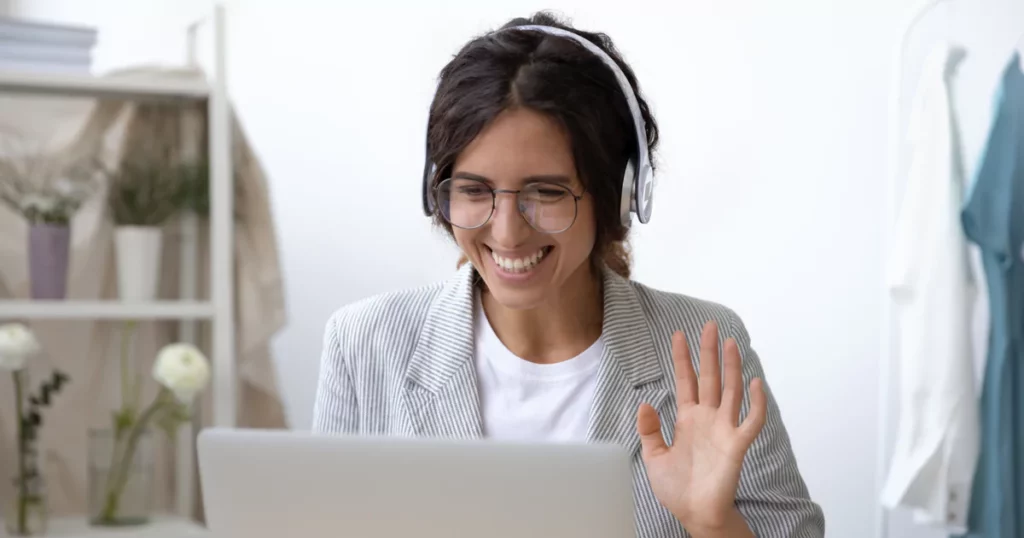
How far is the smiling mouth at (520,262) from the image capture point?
136 centimetres

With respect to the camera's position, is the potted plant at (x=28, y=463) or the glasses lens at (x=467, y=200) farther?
the potted plant at (x=28, y=463)

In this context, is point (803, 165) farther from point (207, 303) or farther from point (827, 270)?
point (207, 303)

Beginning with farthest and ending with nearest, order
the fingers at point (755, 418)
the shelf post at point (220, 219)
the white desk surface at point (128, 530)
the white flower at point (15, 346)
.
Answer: the shelf post at point (220, 219)
the white desk surface at point (128, 530)
the white flower at point (15, 346)
the fingers at point (755, 418)

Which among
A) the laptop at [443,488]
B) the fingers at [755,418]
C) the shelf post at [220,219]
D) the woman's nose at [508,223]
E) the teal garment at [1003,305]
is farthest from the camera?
the shelf post at [220,219]

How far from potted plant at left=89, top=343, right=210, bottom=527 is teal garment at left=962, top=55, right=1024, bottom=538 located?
1.59 metres

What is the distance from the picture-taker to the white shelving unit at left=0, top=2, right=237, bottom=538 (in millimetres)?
2514

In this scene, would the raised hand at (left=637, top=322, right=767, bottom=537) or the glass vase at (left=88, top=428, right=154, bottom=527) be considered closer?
the raised hand at (left=637, top=322, right=767, bottom=537)

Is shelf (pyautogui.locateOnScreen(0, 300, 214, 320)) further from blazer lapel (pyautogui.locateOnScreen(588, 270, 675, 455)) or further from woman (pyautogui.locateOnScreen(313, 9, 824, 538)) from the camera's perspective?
blazer lapel (pyautogui.locateOnScreen(588, 270, 675, 455))

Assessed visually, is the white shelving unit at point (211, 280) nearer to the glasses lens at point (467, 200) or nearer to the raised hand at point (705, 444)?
the glasses lens at point (467, 200)

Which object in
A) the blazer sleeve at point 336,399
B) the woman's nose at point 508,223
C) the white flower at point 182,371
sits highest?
the woman's nose at point 508,223

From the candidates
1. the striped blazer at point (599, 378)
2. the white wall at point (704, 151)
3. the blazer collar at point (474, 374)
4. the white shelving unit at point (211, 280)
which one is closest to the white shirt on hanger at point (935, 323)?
the white wall at point (704, 151)

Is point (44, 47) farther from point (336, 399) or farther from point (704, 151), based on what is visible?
point (704, 151)

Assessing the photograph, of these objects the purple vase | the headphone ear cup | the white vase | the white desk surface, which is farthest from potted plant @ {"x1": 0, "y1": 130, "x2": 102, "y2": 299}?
the headphone ear cup

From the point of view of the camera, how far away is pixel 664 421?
1.43 m
